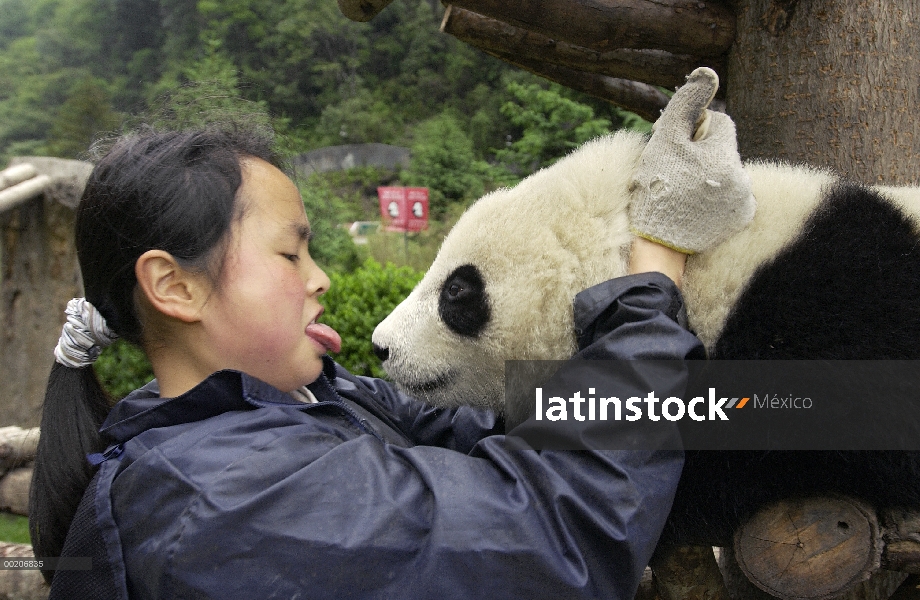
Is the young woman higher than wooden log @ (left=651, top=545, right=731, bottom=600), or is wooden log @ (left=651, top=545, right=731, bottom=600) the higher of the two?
the young woman

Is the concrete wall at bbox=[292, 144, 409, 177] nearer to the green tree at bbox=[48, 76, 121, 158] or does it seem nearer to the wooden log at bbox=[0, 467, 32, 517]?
the green tree at bbox=[48, 76, 121, 158]

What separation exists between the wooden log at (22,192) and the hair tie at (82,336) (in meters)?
3.13

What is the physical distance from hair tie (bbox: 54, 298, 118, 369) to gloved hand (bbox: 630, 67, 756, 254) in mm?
980

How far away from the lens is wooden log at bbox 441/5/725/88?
73.9 inches

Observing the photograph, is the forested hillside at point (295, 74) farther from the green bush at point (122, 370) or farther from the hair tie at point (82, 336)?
the hair tie at point (82, 336)

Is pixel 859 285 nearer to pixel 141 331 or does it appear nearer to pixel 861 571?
pixel 861 571

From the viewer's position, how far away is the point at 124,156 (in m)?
1.22

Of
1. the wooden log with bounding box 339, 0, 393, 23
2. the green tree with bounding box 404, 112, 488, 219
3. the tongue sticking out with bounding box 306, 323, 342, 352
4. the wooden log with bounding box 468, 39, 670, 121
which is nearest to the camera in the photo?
the tongue sticking out with bounding box 306, 323, 342, 352

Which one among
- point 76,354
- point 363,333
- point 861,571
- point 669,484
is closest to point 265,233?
point 76,354

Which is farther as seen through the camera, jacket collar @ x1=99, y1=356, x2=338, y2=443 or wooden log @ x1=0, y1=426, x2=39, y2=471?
wooden log @ x1=0, y1=426, x2=39, y2=471

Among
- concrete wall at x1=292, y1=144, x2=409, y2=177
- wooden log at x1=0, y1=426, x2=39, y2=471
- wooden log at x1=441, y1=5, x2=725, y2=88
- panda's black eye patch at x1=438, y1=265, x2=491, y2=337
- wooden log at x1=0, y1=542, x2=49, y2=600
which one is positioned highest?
wooden log at x1=441, y1=5, x2=725, y2=88

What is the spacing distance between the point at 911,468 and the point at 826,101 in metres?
0.87

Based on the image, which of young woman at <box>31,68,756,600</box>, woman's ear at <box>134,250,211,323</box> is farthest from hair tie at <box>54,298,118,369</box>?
woman's ear at <box>134,250,211,323</box>

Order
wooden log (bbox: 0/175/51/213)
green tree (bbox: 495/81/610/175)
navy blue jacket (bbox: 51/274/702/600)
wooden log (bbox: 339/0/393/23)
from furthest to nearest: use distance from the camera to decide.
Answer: green tree (bbox: 495/81/610/175)
wooden log (bbox: 0/175/51/213)
wooden log (bbox: 339/0/393/23)
navy blue jacket (bbox: 51/274/702/600)
